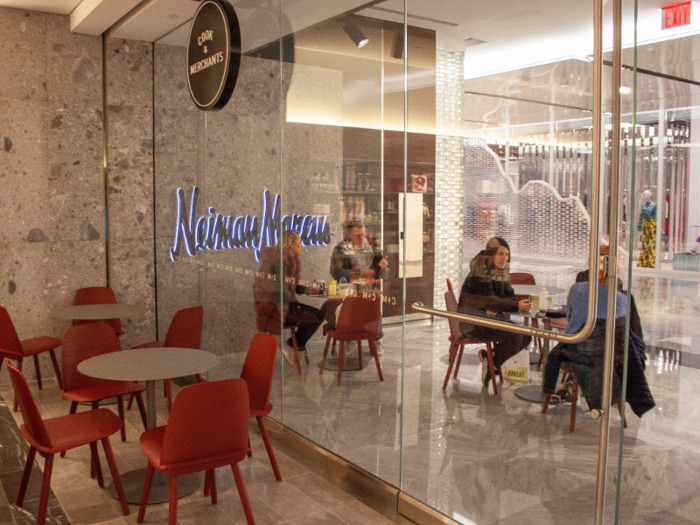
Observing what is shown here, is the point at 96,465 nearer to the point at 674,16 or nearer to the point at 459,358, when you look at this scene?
the point at 459,358

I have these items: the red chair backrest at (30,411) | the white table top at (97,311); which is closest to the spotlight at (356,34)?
the red chair backrest at (30,411)

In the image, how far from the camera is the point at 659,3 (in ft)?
8.03

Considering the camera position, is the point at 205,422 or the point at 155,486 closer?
the point at 205,422

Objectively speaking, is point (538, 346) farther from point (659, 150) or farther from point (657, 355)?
point (659, 150)

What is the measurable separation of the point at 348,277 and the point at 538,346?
1455mm

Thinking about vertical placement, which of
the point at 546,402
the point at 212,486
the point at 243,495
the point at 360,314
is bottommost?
the point at 212,486

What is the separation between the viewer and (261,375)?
3969 millimetres

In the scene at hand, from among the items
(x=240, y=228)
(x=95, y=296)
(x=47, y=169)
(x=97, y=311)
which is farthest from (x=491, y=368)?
(x=47, y=169)

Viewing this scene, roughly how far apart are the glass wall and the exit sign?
107 millimetres

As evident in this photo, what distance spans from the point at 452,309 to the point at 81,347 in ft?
8.33

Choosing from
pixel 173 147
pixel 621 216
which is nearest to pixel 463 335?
pixel 621 216

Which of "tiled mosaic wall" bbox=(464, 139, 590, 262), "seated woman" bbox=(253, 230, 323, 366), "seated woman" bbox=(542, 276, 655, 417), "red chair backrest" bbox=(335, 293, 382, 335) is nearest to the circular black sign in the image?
"seated woman" bbox=(253, 230, 323, 366)

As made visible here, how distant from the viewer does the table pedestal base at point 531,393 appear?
9.14 feet

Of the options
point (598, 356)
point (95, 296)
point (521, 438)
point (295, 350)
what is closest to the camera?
point (598, 356)
